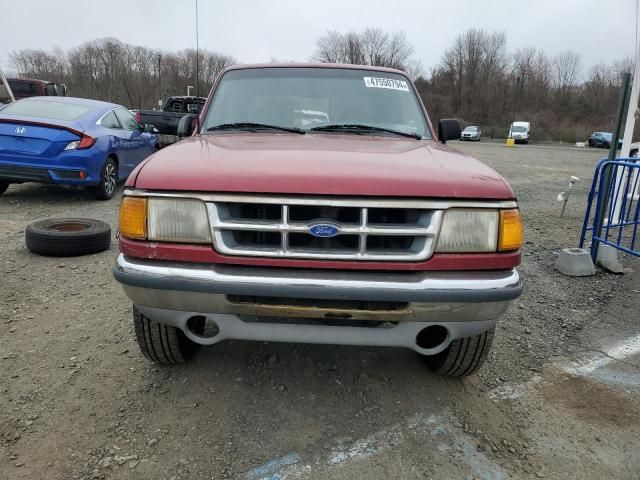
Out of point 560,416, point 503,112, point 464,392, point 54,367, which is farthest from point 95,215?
point 503,112

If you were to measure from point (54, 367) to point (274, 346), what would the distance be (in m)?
1.34

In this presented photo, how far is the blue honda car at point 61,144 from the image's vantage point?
6637 mm

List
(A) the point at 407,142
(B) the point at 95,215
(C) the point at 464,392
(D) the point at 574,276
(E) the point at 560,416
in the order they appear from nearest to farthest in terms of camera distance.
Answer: (E) the point at 560,416 < (C) the point at 464,392 < (A) the point at 407,142 < (D) the point at 574,276 < (B) the point at 95,215

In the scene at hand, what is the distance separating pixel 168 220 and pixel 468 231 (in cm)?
136

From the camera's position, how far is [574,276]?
16.7ft

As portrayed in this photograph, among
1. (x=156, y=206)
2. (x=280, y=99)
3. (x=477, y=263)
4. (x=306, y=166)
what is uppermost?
→ (x=280, y=99)

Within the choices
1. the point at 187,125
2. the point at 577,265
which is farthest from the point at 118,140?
the point at 577,265

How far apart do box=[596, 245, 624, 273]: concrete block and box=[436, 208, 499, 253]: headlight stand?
387 centimetres

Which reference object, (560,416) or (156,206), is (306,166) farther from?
(560,416)

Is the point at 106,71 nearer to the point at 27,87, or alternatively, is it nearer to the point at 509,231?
the point at 27,87

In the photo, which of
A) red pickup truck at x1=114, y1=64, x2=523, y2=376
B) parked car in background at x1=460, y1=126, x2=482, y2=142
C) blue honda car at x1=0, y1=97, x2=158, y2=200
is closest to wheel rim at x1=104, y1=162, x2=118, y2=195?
blue honda car at x1=0, y1=97, x2=158, y2=200

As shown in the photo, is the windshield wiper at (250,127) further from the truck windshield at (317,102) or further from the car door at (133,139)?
the car door at (133,139)

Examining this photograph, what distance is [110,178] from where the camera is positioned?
770 centimetres

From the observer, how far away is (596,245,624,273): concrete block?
5262mm
